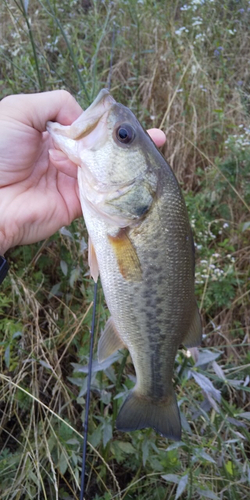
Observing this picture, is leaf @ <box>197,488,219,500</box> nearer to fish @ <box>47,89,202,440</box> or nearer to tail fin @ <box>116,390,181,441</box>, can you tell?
tail fin @ <box>116,390,181,441</box>

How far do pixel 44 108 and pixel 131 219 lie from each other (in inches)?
26.3

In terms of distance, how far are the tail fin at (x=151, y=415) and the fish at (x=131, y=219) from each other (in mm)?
301

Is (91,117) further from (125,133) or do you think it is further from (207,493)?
(207,493)

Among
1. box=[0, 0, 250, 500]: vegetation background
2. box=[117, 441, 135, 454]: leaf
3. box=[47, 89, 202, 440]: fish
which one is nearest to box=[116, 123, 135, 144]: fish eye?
box=[47, 89, 202, 440]: fish

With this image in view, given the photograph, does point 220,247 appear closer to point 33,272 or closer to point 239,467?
point 33,272

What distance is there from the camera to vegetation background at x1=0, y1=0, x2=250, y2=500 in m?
2.05

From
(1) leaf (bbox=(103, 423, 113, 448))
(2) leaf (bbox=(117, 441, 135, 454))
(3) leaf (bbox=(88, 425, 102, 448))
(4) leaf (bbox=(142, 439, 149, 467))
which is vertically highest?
(1) leaf (bbox=(103, 423, 113, 448))

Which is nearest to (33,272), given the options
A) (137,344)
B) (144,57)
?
(137,344)

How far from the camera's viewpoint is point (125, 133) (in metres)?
1.56

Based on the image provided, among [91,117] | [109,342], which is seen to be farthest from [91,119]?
[109,342]

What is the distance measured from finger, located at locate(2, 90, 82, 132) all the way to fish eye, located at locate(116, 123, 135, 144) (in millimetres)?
343

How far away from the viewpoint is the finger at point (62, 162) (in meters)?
1.77

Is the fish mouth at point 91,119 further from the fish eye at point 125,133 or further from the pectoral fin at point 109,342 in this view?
the pectoral fin at point 109,342

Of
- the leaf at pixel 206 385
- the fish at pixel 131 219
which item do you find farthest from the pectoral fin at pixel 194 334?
the leaf at pixel 206 385
